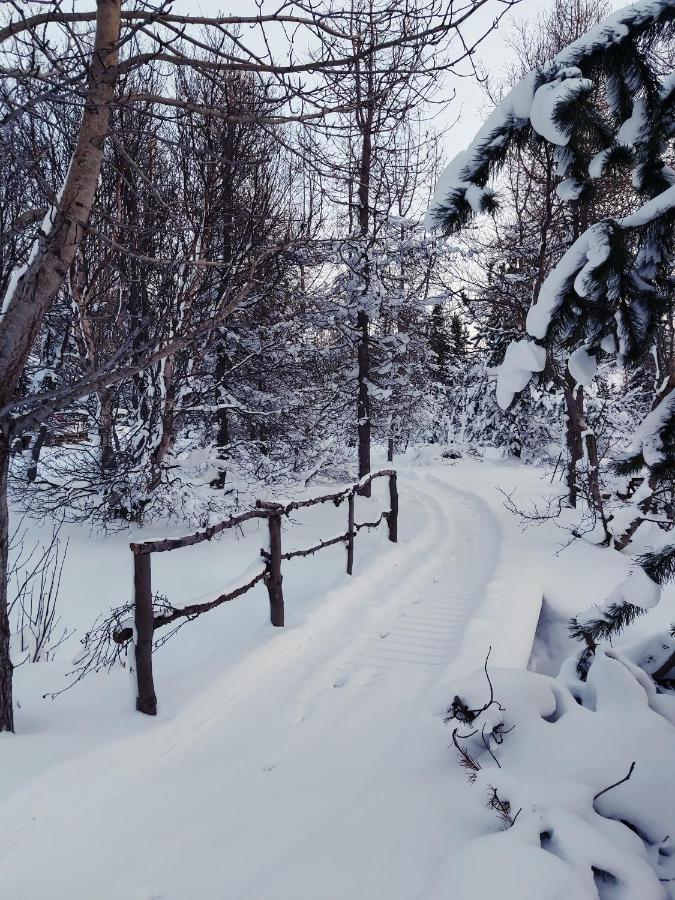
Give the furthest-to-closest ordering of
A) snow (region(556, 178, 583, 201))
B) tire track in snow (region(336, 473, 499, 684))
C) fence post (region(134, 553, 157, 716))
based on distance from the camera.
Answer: tire track in snow (region(336, 473, 499, 684)) → fence post (region(134, 553, 157, 716)) → snow (region(556, 178, 583, 201))

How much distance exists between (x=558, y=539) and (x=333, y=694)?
7858 mm

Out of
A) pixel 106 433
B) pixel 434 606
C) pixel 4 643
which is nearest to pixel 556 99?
pixel 4 643

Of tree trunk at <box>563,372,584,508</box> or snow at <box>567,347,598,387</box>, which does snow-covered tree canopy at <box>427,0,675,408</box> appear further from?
tree trunk at <box>563,372,584,508</box>

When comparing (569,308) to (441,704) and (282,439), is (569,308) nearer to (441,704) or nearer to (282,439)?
(441,704)

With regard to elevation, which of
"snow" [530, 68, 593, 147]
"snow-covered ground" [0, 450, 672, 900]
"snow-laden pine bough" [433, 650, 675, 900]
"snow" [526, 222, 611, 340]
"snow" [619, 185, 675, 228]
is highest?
"snow" [530, 68, 593, 147]

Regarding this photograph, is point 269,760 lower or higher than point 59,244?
lower

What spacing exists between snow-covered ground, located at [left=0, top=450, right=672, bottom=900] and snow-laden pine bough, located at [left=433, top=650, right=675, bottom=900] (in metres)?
0.21

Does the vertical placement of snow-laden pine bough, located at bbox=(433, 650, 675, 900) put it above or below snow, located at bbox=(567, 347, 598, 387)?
below

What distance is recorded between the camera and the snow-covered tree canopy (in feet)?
7.11

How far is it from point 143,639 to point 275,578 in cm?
168

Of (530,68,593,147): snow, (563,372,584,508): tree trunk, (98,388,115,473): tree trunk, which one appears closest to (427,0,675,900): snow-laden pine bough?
(530,68,593,147): snow

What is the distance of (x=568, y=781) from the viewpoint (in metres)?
2.48

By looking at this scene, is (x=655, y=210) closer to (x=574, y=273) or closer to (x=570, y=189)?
(x=574, y=273)

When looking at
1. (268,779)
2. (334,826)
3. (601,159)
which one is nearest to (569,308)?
(601,159)
